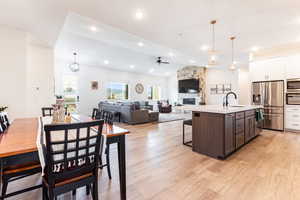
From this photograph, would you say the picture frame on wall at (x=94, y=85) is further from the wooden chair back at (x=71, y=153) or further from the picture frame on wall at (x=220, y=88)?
the picture frame on wall at (x=220, y=88)

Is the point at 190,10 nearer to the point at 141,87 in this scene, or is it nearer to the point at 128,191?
the point at 128,191

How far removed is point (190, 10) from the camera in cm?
280

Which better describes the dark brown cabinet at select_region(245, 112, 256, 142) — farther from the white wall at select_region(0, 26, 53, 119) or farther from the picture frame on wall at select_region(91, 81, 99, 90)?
the picture frame on wall at select_region(91, 81, 99, 90)

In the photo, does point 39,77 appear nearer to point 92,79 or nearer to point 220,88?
point 92,79

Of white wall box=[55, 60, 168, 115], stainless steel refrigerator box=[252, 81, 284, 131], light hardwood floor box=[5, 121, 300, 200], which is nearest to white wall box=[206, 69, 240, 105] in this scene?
stainless steel refrigerator box=[252, 81, 284, 131]

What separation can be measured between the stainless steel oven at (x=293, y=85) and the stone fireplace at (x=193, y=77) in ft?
16.8

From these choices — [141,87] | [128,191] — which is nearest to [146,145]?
[128,191]

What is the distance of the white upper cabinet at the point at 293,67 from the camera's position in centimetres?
452

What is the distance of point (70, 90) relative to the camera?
25.1 ft

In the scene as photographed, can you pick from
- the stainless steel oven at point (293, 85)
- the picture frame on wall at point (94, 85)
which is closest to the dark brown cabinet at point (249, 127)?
the stainless steel oven at point (293, 85)

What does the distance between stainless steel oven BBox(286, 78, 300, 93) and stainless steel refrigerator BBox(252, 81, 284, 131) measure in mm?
168

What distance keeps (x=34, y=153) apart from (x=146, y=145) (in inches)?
102

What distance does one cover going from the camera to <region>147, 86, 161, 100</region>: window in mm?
11526

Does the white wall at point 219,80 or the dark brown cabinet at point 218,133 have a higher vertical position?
the white wall at point 219,80
